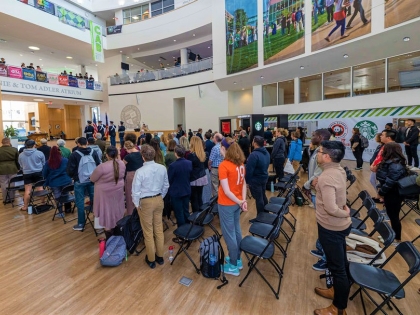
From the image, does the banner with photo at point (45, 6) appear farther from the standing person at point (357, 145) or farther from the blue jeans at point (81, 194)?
the standing person at point (357, 145)

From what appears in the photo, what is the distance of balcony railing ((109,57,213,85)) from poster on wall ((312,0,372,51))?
733 cm

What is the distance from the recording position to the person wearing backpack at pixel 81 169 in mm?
4008

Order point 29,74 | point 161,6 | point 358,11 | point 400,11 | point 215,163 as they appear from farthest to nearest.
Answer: point 161,6 < point 29,74 < point 358,11 < point 400,11 < point 215,163

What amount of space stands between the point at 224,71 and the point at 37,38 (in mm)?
12798

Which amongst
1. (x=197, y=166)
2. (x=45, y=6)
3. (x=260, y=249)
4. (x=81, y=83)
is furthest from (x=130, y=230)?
(x=81, y=83)

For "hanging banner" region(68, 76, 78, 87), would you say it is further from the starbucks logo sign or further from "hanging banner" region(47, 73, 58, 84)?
the starbucks logo sign

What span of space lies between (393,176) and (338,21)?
766cm

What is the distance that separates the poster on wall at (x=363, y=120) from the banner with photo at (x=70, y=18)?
16095mm

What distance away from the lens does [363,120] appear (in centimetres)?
980

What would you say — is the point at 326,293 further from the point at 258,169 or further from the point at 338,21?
the point at 338,21

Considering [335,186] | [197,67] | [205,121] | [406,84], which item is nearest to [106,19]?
[197,67]

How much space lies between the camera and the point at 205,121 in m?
16.1

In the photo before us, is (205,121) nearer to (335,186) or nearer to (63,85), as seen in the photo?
(63,85)

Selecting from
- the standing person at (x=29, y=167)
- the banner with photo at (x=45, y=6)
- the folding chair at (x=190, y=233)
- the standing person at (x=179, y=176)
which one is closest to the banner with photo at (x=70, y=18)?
the banner with photo at (x=45, y=6)
